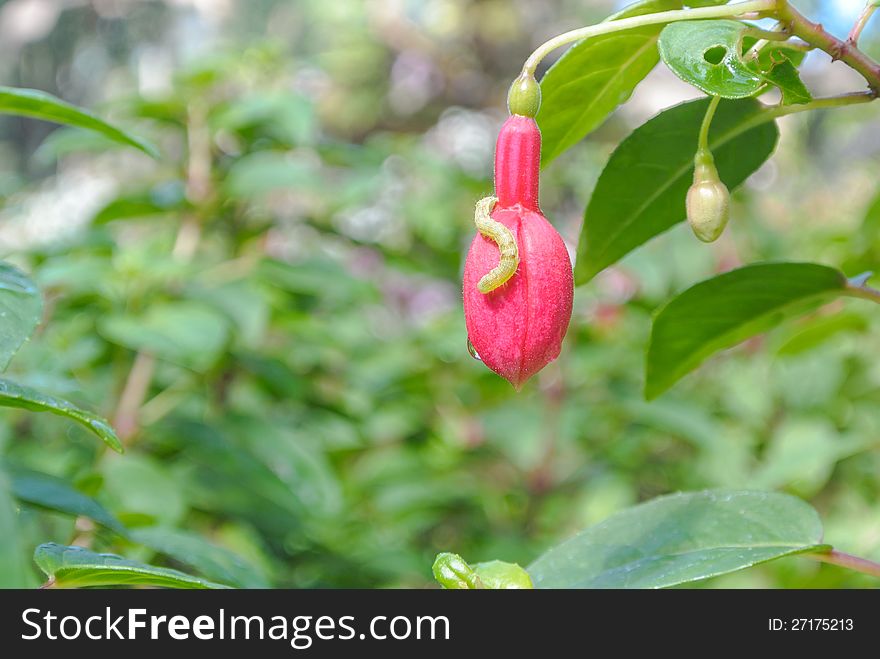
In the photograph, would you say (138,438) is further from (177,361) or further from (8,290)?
(8,290)

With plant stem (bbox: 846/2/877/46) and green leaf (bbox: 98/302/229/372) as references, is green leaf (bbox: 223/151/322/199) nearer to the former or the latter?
green leaf (bbox: 98/302/229/372)

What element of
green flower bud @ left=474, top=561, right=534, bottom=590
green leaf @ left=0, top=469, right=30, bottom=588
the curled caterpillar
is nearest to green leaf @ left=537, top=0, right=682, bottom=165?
the curled caterpillar

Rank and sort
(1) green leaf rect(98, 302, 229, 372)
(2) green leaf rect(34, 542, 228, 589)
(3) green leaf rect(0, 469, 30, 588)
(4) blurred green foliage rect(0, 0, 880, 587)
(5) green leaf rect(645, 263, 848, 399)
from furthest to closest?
(4) blurred green foliage rect(0, 0, 880, 587)
(1) green leaf rect(98, 302, 229, 372)
(5) green leaf rect(645, 263, 848, 399)
(2) green leaf rect(34, 542, 228, 589)
(3) green leaf rect(0, 469, 30, 588)

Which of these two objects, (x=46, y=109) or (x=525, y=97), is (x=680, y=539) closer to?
(x=525, y=97)

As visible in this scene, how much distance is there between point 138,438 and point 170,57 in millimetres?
8548

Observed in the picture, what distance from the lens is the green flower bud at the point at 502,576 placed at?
1.55 ft

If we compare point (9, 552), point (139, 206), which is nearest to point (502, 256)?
point (9, 552)

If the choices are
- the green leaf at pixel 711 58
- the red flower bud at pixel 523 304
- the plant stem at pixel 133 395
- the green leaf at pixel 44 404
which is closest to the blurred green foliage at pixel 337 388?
the plant stem at pixel 133 395

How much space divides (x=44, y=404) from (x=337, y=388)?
1.14 meters

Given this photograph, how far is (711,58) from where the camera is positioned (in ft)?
1.48

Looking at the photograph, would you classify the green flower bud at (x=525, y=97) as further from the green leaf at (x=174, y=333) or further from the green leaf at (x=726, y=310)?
the green leaf at (x=174, y=333)

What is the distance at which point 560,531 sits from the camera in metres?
1.41

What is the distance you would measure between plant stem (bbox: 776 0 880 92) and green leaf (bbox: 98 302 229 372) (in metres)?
0.66

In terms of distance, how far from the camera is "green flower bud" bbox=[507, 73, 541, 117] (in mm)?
472
